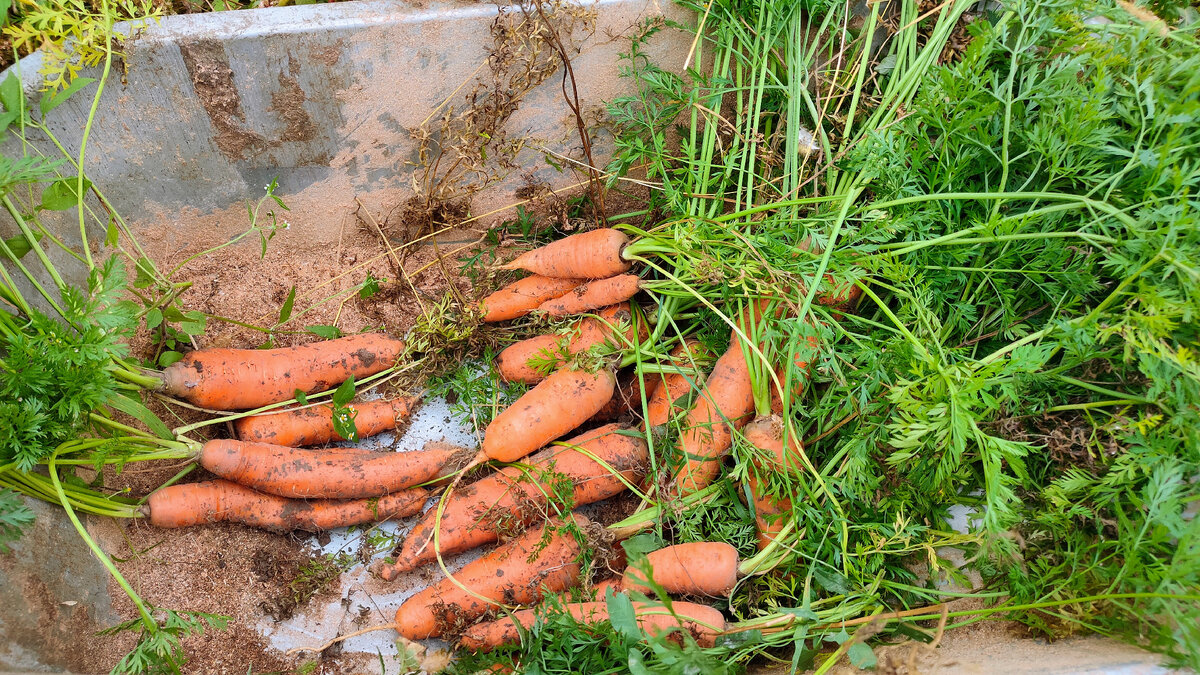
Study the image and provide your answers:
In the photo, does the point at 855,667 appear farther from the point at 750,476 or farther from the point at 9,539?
the point at 9,539

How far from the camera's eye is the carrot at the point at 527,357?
6.92 feet

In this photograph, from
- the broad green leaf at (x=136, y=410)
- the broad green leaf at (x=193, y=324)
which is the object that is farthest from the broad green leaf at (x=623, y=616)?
the broad green leaf at (x=193, y=324)

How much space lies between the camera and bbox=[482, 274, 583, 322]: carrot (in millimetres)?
2201

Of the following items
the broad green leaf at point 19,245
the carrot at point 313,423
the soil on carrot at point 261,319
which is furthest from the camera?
the carrot at point 313,423

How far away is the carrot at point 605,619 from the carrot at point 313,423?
67cm

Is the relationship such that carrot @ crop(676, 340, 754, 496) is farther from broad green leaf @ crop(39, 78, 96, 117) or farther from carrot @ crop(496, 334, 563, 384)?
broad green leaf @ crop(39, 78, 96, 117)

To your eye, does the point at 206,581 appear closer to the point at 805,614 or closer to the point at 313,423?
the point at 313,423

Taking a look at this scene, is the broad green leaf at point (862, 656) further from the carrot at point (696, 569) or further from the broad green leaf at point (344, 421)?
the broad green leaf at point (344, 421)

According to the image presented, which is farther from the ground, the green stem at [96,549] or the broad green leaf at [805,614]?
the green stem at [96,549]

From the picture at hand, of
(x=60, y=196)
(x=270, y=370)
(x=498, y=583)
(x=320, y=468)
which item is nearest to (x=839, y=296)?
(x=498, y=583)

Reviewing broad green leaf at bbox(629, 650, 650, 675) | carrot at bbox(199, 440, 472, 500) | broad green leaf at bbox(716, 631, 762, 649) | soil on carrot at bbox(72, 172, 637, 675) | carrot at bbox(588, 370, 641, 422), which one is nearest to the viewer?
broad green leaf at bbox(629, 650, 650, 675)

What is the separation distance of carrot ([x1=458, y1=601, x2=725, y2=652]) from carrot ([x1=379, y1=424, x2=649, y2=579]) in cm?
25

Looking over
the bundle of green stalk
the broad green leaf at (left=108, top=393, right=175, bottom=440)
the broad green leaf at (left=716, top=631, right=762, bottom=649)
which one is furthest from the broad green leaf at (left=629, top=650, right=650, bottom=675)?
the broad green leaf at (left=108, top=393, right=175, bottom=440)

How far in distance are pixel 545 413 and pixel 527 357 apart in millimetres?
216
